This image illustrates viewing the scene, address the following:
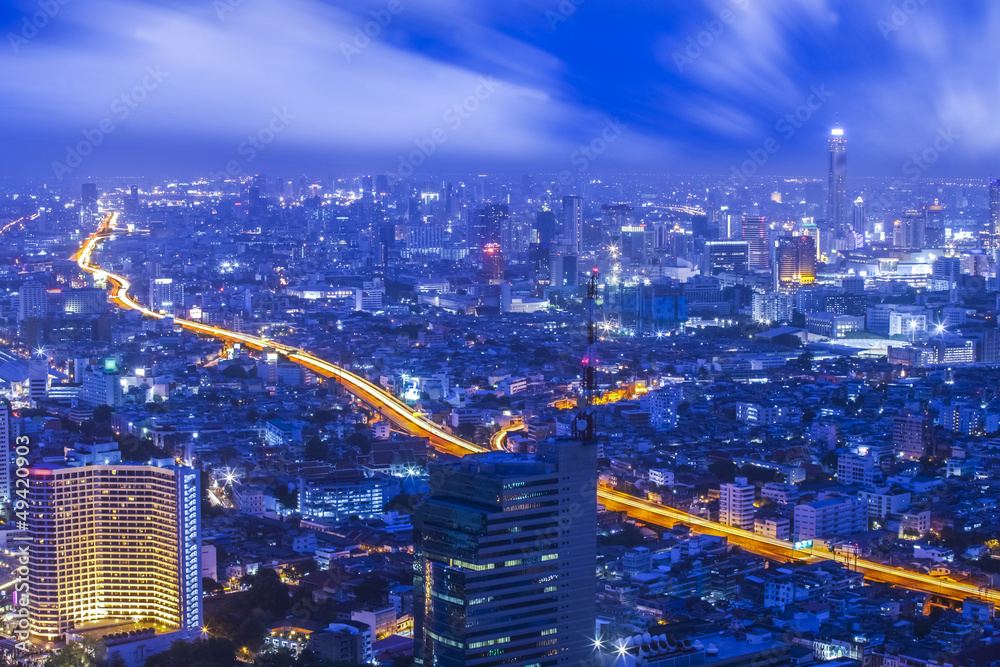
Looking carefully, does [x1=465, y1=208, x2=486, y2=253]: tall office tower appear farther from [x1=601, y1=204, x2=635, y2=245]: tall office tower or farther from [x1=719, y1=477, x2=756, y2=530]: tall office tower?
[x1=719, y1=477, x2=756, y2=530]: tall office tower

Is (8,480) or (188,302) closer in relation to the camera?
(8,480)

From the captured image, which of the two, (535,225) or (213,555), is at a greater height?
(535,225)

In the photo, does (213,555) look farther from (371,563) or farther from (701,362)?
(701,362)

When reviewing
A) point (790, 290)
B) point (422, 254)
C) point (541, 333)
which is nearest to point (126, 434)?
point (541, 333)

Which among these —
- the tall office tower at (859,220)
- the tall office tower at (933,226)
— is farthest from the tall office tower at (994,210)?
the tall office tower at (859,220)

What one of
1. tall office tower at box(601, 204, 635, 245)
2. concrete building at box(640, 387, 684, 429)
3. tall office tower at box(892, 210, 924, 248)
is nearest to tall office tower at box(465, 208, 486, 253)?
tall office tower at box(601, 204, 635, 245)

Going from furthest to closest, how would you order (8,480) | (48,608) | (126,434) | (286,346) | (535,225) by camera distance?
(535,225), (286,346), (126,434), (8,480), (48,608)
